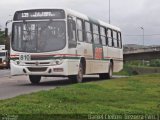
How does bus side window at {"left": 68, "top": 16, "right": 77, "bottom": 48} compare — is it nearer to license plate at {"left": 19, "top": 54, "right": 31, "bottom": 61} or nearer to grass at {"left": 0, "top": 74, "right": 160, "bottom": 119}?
license plate at {"left": 19, "top": 54, "right": 31, "bottom": 61}

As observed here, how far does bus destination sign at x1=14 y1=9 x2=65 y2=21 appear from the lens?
71.6 feet

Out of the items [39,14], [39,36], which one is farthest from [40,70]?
[39,14]

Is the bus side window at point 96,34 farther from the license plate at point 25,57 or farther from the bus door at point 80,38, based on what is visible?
the license plate at point 25,57

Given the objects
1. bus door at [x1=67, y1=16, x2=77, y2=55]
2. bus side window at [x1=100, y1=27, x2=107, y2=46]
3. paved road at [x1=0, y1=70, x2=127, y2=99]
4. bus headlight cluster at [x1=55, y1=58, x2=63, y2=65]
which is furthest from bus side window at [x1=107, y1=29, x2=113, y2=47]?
bus headlight cluster at [x1=55, y1=58, x2=63, y2=65]

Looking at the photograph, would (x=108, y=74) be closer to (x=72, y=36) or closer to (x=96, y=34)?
(x=96, y=34)

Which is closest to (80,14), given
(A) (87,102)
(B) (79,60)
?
(B) (79,60)

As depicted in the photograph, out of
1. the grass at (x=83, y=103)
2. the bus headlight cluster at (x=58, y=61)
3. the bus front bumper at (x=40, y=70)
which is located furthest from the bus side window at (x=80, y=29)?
the grass at (x=83, y=103)

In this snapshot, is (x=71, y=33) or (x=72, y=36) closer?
(x=71, y=33)

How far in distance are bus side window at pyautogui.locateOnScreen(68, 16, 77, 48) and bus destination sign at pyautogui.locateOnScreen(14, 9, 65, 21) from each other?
1.51 feet

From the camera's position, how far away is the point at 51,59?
70.1 ft

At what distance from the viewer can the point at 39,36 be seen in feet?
70.5

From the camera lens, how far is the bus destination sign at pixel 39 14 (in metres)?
21.8

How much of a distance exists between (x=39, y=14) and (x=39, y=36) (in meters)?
1.01

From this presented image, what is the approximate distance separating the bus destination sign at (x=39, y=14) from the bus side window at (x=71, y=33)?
18.2 inches
